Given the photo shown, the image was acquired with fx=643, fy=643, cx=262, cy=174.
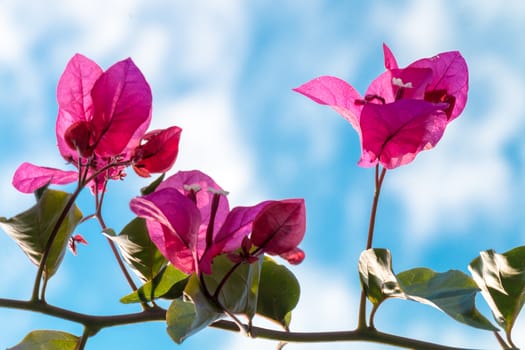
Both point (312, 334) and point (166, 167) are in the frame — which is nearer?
point (312, 334)

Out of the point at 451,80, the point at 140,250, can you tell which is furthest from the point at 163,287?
the point at 451,80

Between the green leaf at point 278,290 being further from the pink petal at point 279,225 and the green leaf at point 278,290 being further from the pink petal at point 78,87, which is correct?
the pink petal at point 78,87

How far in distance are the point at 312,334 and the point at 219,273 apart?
101 mm

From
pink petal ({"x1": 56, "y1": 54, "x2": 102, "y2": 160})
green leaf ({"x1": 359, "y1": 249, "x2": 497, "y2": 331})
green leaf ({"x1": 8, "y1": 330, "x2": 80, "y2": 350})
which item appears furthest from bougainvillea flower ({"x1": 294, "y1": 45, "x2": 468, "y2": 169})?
green leaf ({"x1": 8, "y1": 330, "x2": 80, "y2": 350})

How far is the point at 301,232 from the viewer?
22.5 inches

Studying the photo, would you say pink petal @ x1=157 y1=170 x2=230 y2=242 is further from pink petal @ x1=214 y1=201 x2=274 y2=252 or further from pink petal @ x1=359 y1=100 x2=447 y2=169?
pink petal @ x1=359 y1=100 x2=447 y2=169

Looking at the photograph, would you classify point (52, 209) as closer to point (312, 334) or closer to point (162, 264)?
point (162, 264)

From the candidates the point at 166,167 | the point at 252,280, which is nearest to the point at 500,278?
the point at 252,280

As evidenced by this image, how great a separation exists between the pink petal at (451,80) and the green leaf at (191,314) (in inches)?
12.8

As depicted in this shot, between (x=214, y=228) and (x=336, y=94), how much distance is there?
0.19 meters

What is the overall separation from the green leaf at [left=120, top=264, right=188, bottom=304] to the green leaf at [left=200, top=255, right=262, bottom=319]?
3.0 inches

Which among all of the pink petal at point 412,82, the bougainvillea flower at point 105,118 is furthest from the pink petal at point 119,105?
the pink petal at point 412,82

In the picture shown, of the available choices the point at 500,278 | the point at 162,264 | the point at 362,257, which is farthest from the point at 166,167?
the point at 500,278

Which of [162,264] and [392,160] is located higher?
[392,160]
